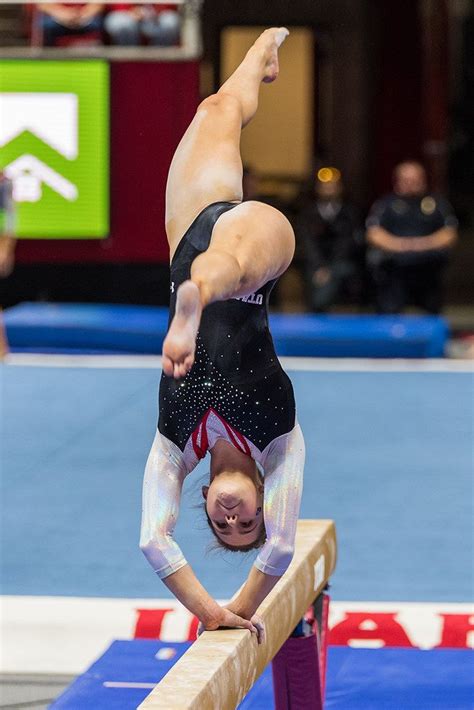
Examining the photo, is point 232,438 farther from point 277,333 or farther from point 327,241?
point 327,241

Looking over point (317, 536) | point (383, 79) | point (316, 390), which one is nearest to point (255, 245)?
point (317, 536)

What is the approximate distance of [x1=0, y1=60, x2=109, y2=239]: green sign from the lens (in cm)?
1109

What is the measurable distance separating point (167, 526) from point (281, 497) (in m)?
0.28

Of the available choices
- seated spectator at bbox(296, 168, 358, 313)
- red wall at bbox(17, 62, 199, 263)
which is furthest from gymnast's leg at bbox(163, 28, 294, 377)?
seated spectator at bbox(296, 168, 358, 313)

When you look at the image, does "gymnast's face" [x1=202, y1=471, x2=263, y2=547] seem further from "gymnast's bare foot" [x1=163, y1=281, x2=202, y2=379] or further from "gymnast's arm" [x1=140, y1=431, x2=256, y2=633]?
"gymnast's bare foot" [x1=163, y1=281, x2=202, y2=379]

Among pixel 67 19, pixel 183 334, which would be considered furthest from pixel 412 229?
pixel 183 334

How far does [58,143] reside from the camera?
439 inches

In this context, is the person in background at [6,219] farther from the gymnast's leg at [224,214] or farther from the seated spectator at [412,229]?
the gymnast's leg at [224,214]

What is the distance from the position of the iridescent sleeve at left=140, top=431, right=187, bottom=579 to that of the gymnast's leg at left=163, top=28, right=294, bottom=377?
52 cm

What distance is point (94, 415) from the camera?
8227 millimetres

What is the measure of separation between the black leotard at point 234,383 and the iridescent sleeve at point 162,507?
0.04m

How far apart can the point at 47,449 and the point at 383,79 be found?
8950mm

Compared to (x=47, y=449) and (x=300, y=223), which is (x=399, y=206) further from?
(x=47, y=449)

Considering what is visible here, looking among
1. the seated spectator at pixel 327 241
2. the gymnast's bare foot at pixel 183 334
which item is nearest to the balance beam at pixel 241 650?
the gymnast's bare foot at pixel 183 334
